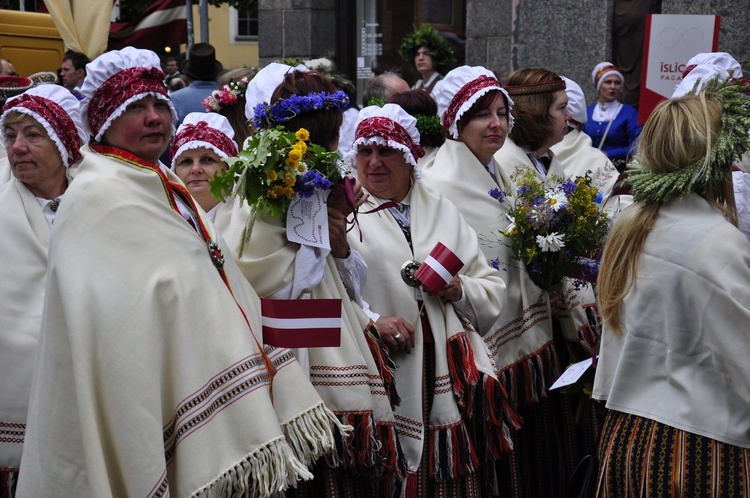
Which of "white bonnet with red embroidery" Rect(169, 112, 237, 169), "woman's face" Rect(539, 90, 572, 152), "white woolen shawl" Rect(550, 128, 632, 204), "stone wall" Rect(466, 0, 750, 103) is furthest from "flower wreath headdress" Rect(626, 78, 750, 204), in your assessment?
"stone wall" Rect(466, 0, 750, 103)

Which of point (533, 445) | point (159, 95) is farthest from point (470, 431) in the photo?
point (159, 95)

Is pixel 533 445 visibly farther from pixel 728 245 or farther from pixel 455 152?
pixel 728 245

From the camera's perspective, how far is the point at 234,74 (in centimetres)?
634

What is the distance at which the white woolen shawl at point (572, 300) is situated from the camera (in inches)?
221

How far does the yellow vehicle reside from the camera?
458 inches

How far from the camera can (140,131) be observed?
3.39 metres

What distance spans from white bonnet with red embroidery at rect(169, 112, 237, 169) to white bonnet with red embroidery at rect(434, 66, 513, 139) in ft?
3.87

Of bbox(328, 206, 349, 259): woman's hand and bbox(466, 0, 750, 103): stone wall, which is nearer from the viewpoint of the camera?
bbox(328, 206, 349, 259): woman's hand

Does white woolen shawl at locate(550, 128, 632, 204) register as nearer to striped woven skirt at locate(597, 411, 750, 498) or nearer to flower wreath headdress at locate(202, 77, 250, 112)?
flower wreath headdress at locate(202, 77, 250, 112)

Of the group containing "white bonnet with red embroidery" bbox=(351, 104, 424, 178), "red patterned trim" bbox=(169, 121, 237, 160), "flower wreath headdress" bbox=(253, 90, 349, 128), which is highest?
"flower wreath headdress" bbox=(253, 90, 349, 128)

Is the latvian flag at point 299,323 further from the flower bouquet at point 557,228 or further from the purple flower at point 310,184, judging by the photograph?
the flower bouquet at point 557,228

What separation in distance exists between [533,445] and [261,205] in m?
2.57

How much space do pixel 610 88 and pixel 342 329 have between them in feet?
18.5

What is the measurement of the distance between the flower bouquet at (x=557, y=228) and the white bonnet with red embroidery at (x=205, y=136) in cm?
149
